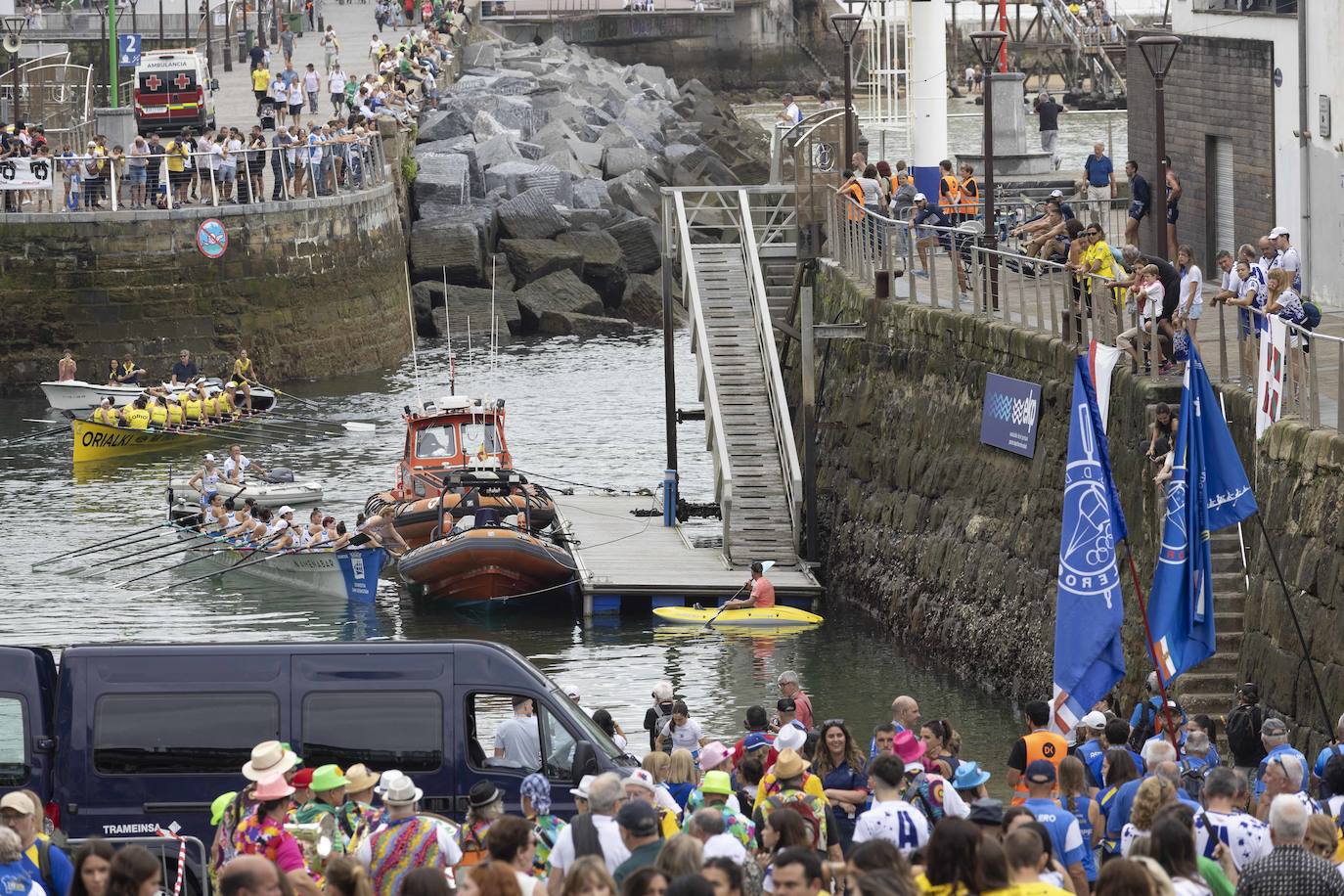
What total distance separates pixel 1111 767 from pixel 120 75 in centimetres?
6623

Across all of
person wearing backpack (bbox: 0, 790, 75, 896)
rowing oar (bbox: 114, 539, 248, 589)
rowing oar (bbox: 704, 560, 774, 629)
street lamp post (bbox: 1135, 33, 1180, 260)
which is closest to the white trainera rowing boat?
rowing oar (bbox: 114, 539, 248, 589)

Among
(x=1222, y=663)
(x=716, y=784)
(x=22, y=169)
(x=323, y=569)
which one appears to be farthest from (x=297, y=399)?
(x=716, y=784)

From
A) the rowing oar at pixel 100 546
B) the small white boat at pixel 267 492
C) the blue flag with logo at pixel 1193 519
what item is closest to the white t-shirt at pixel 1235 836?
the blue flag with logo at pixel 1193 519

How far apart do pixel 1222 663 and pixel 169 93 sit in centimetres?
4220

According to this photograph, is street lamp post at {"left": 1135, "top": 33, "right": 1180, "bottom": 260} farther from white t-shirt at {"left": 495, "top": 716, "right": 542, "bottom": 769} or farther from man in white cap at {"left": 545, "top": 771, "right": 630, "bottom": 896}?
man in white cap at {"left": 545, "top": 771, "right": 630, "bottom": 896}

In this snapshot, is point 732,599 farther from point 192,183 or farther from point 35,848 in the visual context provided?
point 192,183

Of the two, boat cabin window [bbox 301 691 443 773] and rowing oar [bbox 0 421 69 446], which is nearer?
boat cabin window [bbox 301 691 443 773]

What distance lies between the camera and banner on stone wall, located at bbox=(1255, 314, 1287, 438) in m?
19.0

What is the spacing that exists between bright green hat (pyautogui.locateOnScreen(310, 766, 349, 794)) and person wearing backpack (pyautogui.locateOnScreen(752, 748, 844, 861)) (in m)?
2.19

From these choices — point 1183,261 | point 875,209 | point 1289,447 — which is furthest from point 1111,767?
point 875,209

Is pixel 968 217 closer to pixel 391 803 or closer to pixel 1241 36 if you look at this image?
pixel 1241 36

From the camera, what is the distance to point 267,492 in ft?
120

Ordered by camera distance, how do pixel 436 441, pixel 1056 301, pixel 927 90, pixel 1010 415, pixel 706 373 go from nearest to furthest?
pixel 1010 415 < pixel 1056 301 < pixel 706 373 < pixel 436 441 < pixel 927 90

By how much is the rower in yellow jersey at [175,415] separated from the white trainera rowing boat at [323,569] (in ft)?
36.9
